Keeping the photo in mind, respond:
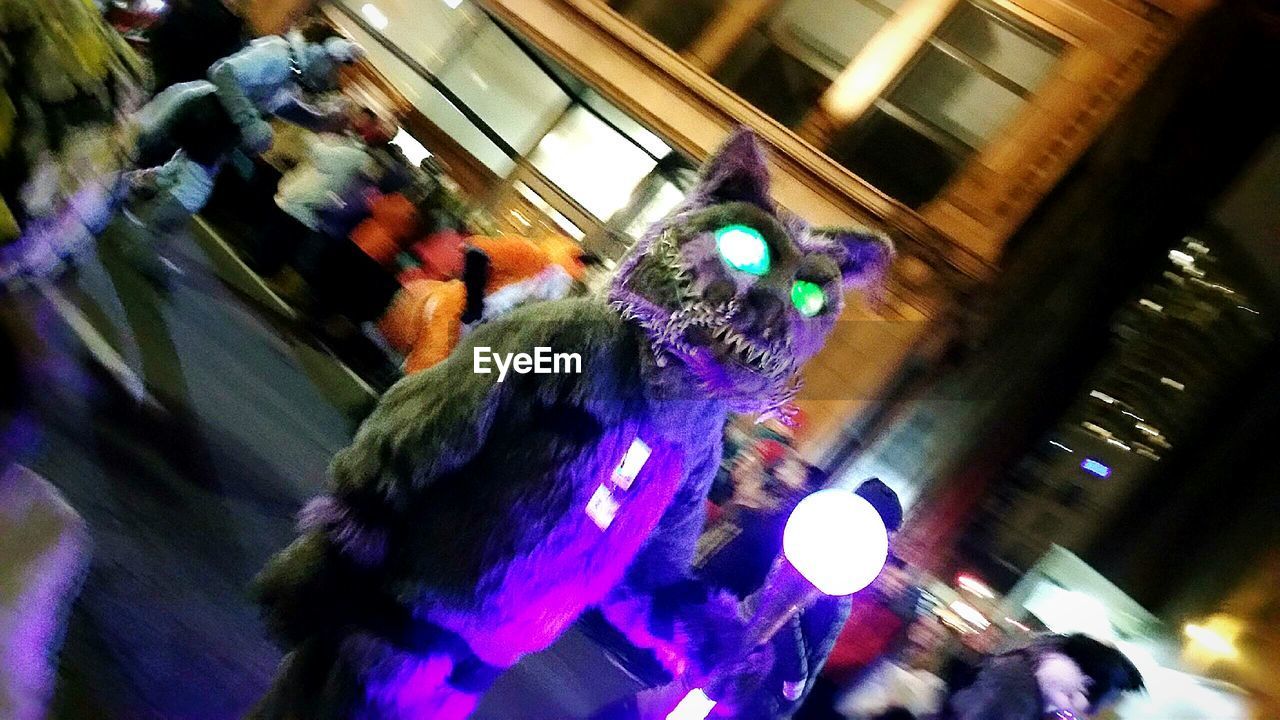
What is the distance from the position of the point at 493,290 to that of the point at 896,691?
8.40ft

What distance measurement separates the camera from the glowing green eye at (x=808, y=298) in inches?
65.0

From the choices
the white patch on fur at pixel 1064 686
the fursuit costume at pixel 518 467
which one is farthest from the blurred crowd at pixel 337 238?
the fursuit costume at pixel 518 467

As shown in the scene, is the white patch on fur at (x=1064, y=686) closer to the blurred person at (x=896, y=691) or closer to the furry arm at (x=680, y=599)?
the blurred person at (x=896, y=691)

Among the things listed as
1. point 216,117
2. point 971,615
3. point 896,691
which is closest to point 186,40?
point 216,117

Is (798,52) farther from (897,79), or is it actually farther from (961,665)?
(961,665)

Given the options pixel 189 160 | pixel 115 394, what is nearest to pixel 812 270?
pixel 115 394

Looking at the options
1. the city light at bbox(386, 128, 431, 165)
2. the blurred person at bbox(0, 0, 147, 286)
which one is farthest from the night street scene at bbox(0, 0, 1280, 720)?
the city light at bbox(386, 128, 431, 165)

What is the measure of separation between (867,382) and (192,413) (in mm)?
6072

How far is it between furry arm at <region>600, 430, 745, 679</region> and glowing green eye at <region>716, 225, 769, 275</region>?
0.44 metres

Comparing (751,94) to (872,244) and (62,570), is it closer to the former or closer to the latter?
(872,244)

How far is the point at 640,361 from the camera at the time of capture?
1.61 meters

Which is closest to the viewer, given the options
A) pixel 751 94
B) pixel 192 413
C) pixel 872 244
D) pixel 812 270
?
pixel 812 270

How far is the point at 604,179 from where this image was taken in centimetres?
952

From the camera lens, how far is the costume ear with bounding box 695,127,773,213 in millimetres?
1687
